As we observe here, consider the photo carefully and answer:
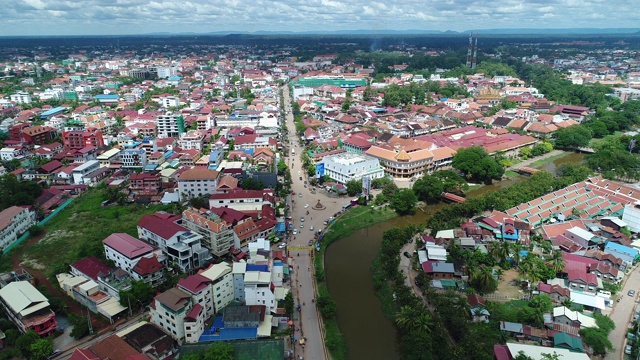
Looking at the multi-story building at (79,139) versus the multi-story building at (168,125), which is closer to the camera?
the multi-story building at (79,139)

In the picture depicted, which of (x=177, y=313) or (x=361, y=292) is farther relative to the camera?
(x=361, y=292)

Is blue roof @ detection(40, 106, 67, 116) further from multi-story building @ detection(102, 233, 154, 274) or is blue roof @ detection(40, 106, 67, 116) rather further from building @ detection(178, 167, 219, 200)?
multi-story building @ detection(102, 233, 154, 274)

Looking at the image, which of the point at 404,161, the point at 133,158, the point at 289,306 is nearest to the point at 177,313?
the point at 289,306

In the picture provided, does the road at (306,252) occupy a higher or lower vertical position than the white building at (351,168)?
lower

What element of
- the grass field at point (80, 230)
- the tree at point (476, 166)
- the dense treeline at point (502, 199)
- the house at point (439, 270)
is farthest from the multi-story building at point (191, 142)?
the house at point (439, 270)

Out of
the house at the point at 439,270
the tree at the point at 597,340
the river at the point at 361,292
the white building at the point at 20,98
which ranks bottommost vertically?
the river at the point at 361,292

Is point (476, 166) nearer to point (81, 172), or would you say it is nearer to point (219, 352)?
point (219, 352)

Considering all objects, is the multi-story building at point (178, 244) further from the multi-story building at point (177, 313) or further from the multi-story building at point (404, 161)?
the multi-story building at point (404, 161)
